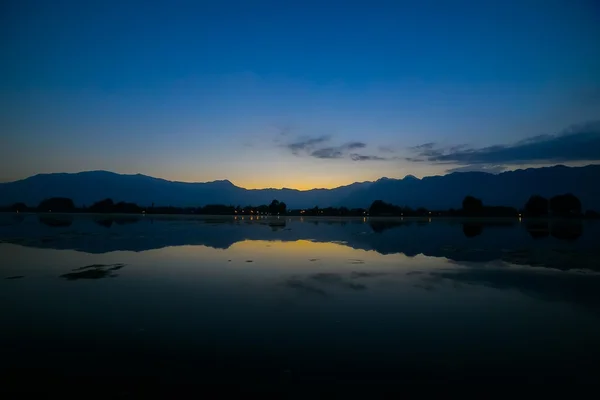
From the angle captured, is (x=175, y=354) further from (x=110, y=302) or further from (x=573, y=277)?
(x=573, y=277)

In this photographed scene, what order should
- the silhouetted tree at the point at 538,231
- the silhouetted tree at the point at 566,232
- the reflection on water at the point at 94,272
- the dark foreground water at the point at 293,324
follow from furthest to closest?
the silhouetted tree at the point at 538,231 → the silhouetted tree at the point at 566,232 → the reflection on water at the point at 94,272 → the dark foreground water at the point at 293,324

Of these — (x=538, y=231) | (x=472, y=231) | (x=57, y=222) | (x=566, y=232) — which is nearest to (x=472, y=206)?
(x=538, y=231)

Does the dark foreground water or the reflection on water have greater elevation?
the reflection on water

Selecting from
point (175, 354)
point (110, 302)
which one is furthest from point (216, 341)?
point (110, 302)

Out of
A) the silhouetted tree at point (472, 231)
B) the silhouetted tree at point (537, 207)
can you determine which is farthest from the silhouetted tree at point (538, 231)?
the silhouetted tree at point (537, 207)

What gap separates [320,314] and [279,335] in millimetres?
1979

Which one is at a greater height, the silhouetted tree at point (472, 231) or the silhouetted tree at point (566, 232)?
the silhouetted tree at point (472, 231)

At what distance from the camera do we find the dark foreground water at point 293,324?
6832mm

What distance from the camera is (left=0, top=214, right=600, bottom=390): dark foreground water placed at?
22.4 ft

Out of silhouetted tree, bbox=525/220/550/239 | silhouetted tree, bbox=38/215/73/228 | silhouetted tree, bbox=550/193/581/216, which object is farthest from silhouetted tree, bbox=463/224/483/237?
silhouetted tree, bbox=550/193/581/216

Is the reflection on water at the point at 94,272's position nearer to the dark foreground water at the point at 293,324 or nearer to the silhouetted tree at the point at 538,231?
the dark foreground water at the point at 293,324

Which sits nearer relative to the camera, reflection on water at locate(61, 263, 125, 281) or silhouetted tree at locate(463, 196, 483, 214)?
reflection on water at locate(61, 263, 125, 281)

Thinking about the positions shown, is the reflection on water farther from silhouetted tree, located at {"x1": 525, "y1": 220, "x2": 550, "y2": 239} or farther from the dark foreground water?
silhouetted tree, located at {"x1": 525, "y1": 220, "x2": 550, "y2": 239}

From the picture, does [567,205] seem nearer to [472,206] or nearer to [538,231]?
[472,206]
